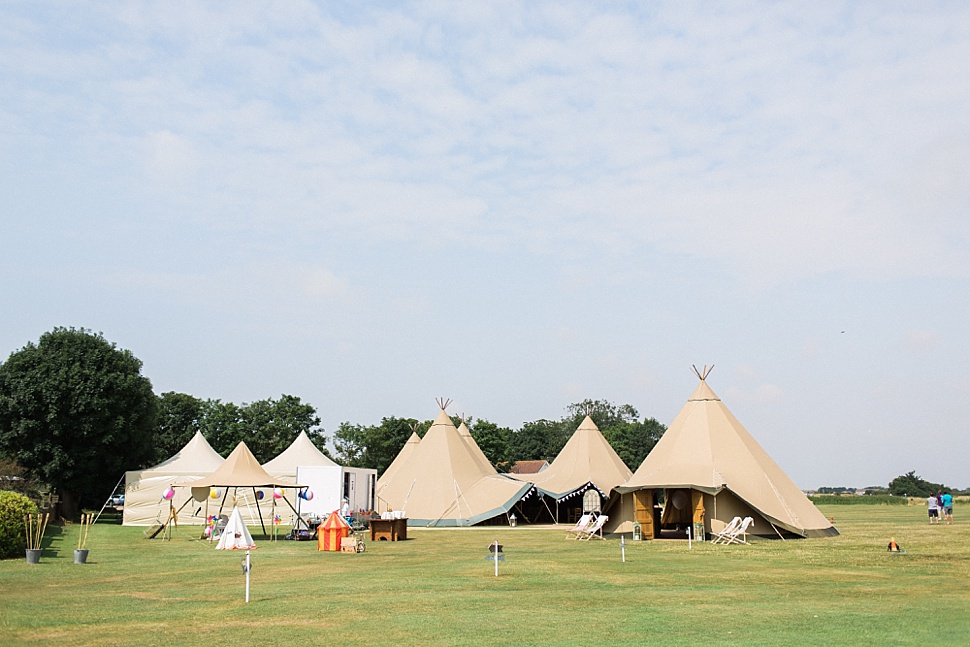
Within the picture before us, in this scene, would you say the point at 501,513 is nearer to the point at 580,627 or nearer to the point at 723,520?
the point at 723,520

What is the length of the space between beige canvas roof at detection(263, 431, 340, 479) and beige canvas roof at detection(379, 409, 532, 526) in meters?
3.99

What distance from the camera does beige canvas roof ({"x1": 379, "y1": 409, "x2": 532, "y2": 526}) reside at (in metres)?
42.8

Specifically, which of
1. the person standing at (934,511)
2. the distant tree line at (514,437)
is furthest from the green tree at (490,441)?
the person standing at (934,511)

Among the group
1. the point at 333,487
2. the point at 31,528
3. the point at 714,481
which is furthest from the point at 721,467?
the point at 31,528

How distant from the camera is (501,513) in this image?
42406mm

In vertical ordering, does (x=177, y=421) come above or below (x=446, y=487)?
above

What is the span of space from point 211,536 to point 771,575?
21.1 meters

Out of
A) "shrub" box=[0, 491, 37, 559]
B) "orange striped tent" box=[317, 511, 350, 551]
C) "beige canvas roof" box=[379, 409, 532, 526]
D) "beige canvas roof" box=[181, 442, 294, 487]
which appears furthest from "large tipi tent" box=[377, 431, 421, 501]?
"shrub" box=[0, 491, 37, 559]

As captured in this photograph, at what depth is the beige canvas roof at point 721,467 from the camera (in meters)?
30.8

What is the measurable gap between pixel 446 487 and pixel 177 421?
3540cm

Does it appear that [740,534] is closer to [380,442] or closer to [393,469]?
[393,469]

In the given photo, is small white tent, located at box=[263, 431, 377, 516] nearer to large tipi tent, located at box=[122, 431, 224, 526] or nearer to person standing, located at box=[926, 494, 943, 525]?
large tipi tent, located at box=[122, 431, 224, 526]

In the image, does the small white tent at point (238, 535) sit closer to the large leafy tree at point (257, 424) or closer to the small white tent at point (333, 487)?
the small white tent at point (333, 487)

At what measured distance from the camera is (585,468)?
47.4m
